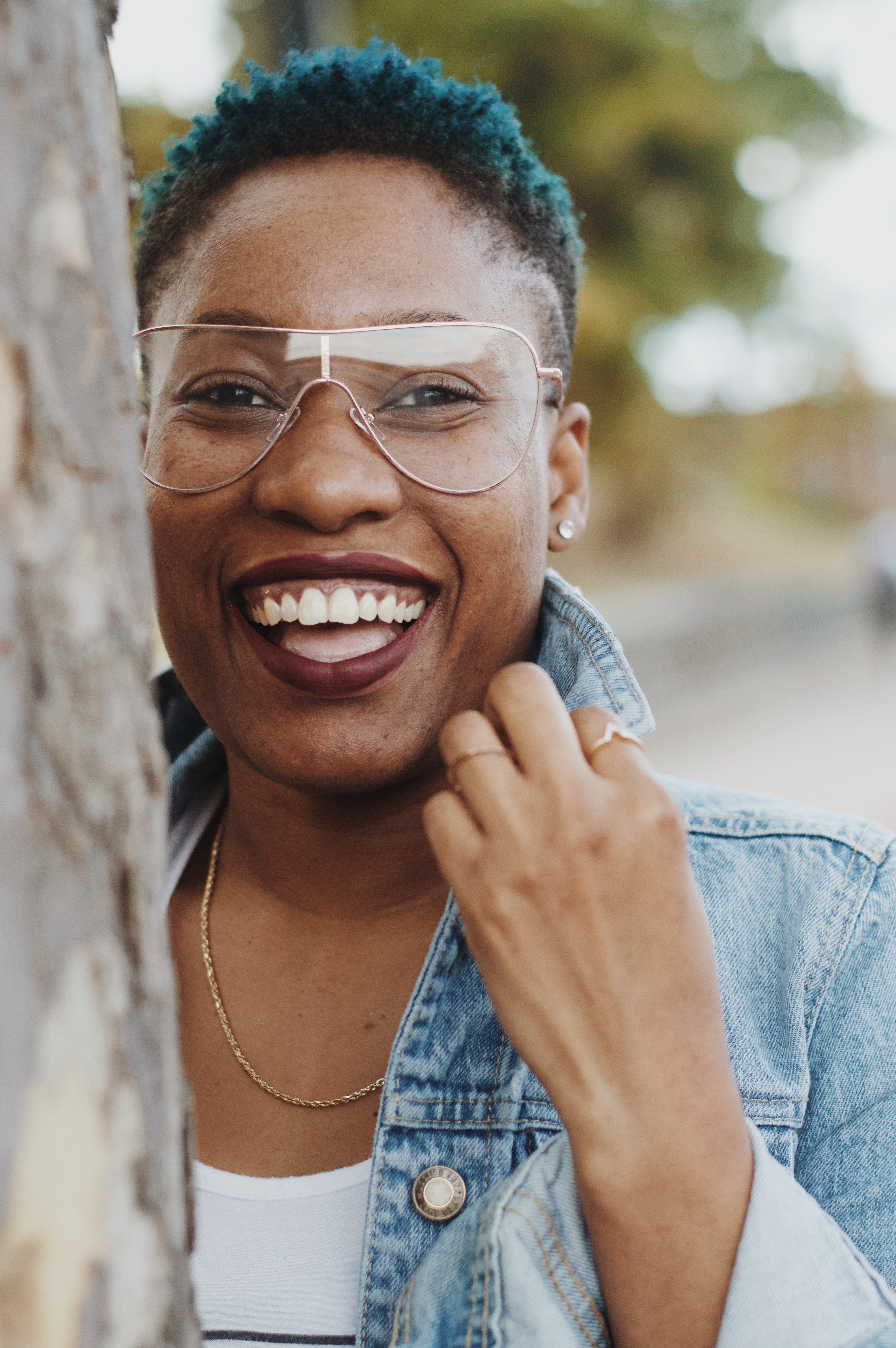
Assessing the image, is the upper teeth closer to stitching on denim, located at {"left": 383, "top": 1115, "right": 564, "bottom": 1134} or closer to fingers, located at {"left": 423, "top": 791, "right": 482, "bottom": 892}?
fingers, located at {"left": 423, "top": 791, "right": 482, "bottom": 892}

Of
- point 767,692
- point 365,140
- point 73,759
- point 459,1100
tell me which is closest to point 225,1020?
point 459,1100

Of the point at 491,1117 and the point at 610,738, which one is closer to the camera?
the point at 610,738

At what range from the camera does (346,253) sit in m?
1.62

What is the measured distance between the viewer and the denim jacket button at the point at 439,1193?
151 centimetres

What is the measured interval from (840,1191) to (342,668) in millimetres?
893

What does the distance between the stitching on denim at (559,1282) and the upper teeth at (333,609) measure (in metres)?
0.76

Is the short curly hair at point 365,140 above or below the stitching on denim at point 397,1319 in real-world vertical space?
above

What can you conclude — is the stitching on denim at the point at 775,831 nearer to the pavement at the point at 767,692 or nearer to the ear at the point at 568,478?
the ear at the point at 568,478

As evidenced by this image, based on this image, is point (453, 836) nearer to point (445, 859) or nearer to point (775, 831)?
point (445, 859)

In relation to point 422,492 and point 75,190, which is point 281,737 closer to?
point 422,492

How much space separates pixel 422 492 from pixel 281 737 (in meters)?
0.39

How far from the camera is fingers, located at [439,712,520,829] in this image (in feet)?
3.84

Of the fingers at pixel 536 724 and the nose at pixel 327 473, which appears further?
the nose at pixel 327 473

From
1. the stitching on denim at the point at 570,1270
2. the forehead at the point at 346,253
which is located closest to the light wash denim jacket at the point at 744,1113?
the stitching on denim at the point at 570,1270
